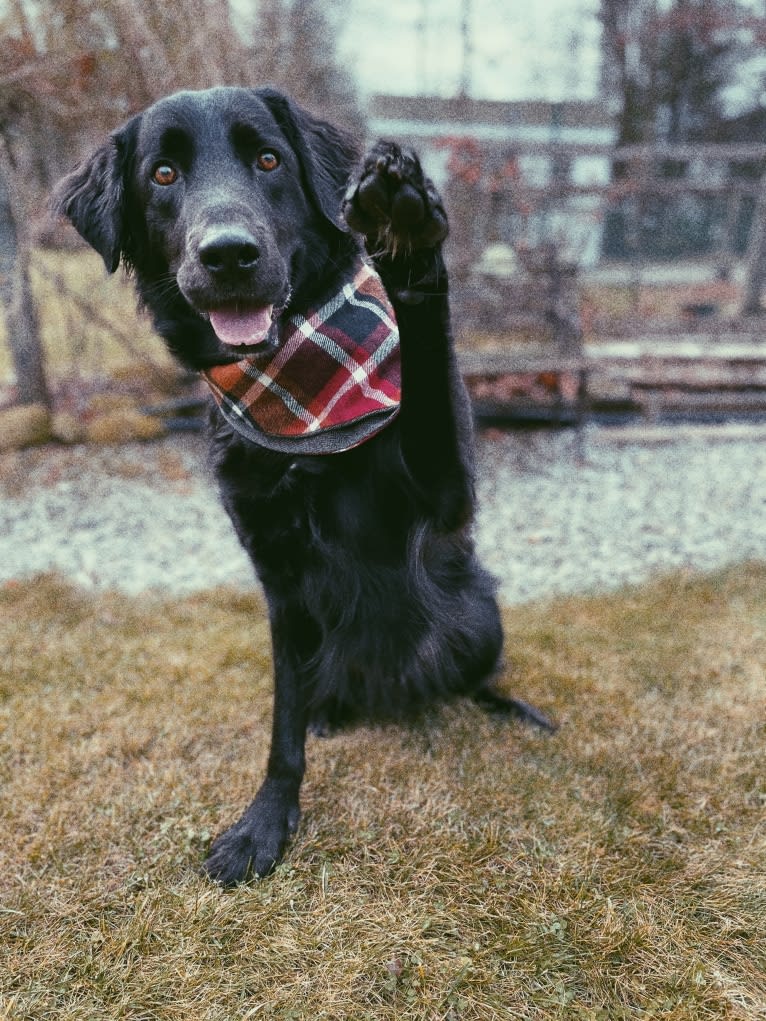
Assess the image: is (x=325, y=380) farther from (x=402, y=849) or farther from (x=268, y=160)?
(x=402, y=849)

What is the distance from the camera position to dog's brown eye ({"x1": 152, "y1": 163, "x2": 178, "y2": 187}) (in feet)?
5.50

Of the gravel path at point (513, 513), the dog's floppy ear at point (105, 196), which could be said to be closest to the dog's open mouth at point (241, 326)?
the dog's floppy ear at point (105, 196)

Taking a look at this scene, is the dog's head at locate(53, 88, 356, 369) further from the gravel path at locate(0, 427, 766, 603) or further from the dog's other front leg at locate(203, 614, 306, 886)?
the gravel path at locate(0, 427, 766, 603)

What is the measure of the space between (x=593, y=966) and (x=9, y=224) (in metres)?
5.25

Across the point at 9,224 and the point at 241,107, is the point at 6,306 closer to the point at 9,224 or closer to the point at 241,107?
the point at 9,224

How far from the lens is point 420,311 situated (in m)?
1.32

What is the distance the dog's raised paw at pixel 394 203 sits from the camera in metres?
1.13

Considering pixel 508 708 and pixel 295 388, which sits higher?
pixel 295 388

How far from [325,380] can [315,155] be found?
0.57 meters

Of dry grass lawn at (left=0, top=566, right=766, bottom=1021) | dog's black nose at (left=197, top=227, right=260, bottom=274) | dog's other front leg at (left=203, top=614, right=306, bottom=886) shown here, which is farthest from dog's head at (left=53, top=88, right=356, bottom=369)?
dry grass lawn at (left=0, top=566, right=766, bottom=1021)

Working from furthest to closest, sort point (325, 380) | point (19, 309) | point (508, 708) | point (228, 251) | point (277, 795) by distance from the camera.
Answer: point (19, 309) < point (508, 708) < point (277, 795) < point (325, 380) < point (228, 251)

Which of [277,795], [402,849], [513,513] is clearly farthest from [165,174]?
[513,513]

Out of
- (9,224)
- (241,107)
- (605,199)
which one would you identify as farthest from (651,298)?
(241,107)

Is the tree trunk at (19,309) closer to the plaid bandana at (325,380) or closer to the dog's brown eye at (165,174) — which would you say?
A: the dog's brown eye at (165,174)
